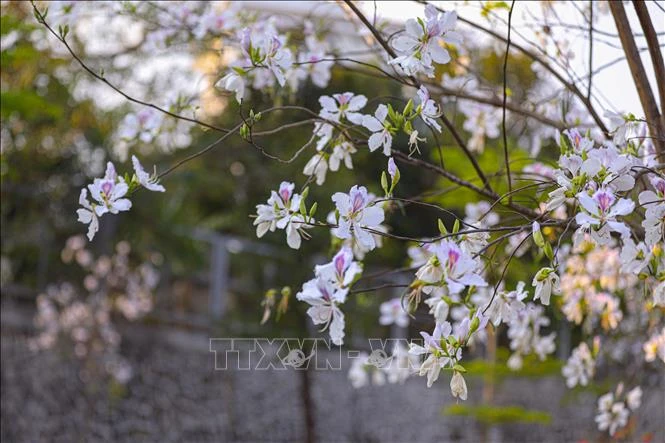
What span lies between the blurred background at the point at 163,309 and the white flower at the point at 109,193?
10.9 feet

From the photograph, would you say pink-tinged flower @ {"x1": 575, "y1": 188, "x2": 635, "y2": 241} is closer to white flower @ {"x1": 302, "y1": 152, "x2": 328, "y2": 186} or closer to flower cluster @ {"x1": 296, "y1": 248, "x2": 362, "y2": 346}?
flower cluster @ {"x1": 296, "y1": 248, "x2": 362, "y2": 346}

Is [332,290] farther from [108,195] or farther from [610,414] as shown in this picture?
[610,414]

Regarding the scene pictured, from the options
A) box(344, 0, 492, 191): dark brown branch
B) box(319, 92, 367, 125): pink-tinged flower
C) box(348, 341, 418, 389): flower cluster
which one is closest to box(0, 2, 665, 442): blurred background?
box(348, 341, 418, 389): flower cluster

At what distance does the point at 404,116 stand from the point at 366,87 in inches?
260

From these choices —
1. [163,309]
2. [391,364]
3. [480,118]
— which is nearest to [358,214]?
[480,118]

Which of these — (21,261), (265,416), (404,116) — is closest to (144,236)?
(21,261)

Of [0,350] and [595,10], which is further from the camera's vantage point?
[0,350]

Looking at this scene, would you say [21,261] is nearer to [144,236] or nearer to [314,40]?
[144,236]

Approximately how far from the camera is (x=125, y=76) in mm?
5684

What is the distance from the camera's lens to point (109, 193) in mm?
1426

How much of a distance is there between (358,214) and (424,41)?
1.00ft

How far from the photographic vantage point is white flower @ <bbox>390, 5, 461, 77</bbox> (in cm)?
130

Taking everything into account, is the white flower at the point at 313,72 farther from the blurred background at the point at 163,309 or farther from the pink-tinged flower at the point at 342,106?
the blurred background at the point at 163,309

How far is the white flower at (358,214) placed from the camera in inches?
47.5
